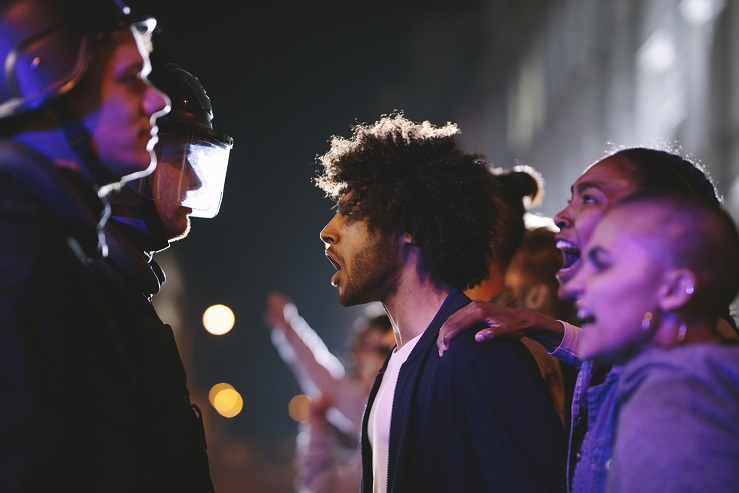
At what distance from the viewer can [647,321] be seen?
1.91m

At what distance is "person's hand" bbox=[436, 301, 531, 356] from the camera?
9.96ft

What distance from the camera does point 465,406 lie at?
2.96m

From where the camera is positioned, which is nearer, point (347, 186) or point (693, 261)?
point (693, 261)

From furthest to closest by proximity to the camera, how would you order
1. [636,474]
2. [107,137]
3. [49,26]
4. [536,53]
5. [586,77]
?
[536,53] → [586,77] → [107,137] → [49,26] → [636,474]

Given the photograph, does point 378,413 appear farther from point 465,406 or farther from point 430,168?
point 430,168

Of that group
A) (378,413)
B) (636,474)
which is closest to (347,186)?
(378,413)

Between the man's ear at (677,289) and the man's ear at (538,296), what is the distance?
2.77m

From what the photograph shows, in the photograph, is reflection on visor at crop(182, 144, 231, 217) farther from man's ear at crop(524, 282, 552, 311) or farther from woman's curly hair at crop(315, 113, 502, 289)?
man's ear at crop(524, 282, 552, 311)

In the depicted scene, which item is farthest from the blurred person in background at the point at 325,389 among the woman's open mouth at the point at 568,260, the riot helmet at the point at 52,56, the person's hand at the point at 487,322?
the riot helmet at the point at 52,56

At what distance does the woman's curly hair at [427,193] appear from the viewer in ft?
12.2

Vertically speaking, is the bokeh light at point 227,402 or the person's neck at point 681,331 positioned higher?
the person's neck at point 681,331

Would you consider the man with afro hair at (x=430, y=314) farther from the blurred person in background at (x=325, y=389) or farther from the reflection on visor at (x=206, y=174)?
the blurred person in background at (x=325, y=389)

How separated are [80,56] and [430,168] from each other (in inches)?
81.7

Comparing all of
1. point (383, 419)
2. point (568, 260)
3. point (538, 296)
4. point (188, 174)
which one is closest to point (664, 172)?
point (568, 260)
